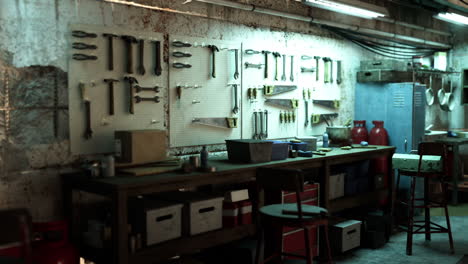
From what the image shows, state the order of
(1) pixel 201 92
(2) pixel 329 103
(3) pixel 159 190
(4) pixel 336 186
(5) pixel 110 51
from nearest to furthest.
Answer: (3) pixel 159 190 → (5) pixel 110 51 → (1) pixel 201 92 → (4) pixel 336 186 → (2) pixel 329 103

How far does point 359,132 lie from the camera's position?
5816mm

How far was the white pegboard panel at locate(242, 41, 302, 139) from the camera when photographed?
15.1 ft

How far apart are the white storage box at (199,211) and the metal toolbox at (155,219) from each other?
0.22ft

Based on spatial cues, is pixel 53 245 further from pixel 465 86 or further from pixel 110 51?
pixel 465 86

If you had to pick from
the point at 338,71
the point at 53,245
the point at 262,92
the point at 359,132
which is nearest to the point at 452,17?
the point at 338,71

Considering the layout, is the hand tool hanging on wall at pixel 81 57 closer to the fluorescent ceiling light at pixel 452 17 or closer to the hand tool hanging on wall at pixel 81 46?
the hand tool hanging on wall at pixel 81 46

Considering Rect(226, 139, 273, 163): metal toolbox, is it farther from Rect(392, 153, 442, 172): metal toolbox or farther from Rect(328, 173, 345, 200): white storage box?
Rect(392, 153, 442, 172): metal toolbox

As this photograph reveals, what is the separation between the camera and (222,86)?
14.3 feet

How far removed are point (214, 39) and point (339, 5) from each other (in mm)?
1463

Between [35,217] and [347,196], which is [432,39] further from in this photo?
[35,217]

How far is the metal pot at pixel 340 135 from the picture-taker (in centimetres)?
515

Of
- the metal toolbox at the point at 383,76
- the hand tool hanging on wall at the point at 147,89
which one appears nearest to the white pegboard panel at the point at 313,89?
the metal toolbox at the point at 383,76

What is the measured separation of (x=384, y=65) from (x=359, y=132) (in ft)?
2.86

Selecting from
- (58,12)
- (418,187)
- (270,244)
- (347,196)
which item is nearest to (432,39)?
(418,187)
